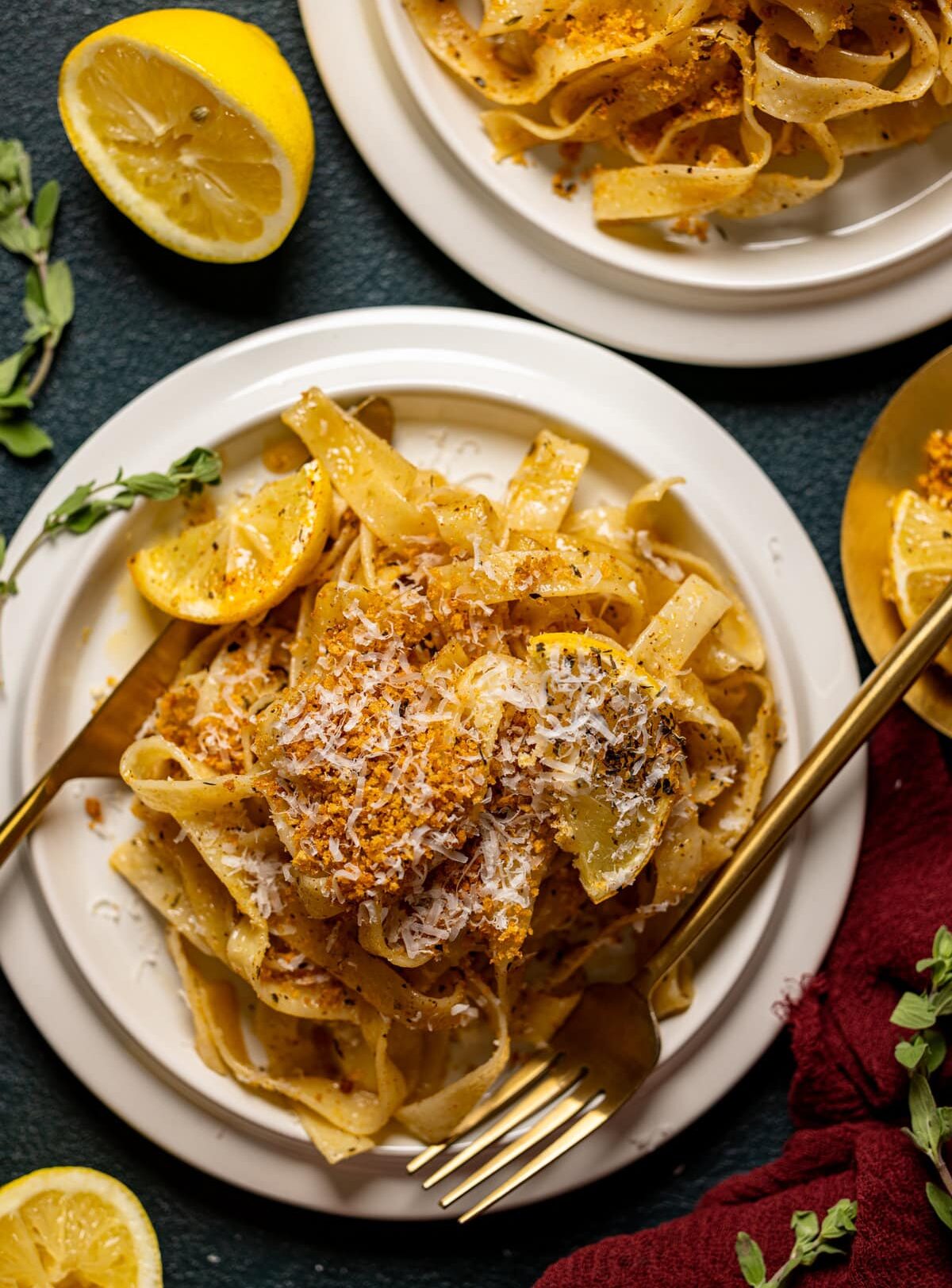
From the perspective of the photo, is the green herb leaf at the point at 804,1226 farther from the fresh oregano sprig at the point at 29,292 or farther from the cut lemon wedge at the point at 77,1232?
the fresh oregano sprig at the point at 29,292

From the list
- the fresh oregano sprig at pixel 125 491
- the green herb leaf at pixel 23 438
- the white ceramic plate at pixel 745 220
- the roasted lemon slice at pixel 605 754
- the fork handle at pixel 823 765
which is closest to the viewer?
the roasted lemon slice at pixel 605 754

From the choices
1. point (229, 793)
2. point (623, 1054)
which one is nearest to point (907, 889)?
point (623, 1054)

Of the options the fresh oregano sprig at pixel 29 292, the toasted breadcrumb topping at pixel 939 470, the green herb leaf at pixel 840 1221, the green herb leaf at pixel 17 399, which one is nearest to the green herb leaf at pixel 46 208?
the fresh oregano sprig at pixel 29 292

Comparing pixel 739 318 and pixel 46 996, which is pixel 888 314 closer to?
pixel 739 318

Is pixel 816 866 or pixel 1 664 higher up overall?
pixel 1 664

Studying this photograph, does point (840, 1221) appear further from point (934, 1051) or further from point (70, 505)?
point (70, 505)

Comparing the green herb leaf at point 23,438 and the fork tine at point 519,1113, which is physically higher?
the green herb leaf at point 23,438

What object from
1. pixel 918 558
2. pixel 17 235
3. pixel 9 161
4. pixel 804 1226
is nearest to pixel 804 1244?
pixel 804 1226

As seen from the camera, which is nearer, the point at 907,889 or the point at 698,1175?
the point at 907,889
